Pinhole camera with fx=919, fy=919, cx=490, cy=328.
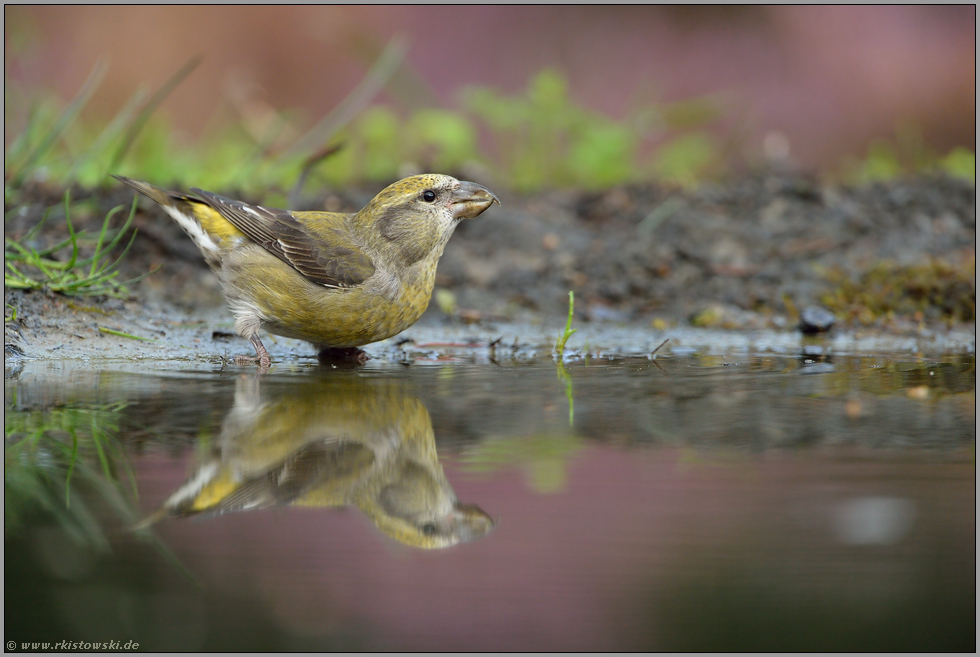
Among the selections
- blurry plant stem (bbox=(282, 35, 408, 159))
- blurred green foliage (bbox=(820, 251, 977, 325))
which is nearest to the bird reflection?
blurred green foliage (bbox=(820, 251, 977, 325))

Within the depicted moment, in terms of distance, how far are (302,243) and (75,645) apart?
132 inches

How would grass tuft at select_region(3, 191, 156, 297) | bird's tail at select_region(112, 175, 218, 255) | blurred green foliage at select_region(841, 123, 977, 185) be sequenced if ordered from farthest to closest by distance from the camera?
1. blurred green foliage at select_region(841, 123, 977, 185)
2. bird's tail at select_region(112, 175, 218, 255)
3. grass tuft at select_region(3, 191, 156, 297)

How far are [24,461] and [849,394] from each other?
3.10 m

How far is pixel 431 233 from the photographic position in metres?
5.09

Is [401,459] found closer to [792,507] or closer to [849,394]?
[792,507]

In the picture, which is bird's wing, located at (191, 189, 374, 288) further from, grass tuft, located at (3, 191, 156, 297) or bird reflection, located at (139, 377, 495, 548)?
bird reflection, located at (139, 377, 495, 548)

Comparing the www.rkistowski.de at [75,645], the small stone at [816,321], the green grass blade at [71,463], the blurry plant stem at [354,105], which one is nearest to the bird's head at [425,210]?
the small stone at [816,321]

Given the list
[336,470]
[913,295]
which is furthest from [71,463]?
[913,295]

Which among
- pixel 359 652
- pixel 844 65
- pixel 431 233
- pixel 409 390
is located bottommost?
pixel 359 652

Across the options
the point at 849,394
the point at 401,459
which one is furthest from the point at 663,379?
the point at 401,459

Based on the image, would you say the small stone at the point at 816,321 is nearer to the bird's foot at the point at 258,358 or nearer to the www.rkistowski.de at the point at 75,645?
the bird's foot at the point at 258,358

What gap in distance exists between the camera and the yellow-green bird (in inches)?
187

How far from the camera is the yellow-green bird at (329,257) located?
4.75 meters

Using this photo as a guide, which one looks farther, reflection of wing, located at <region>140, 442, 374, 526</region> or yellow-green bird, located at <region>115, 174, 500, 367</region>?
yellow-green bird, located at <region>115, 174, 500, 367</region>
